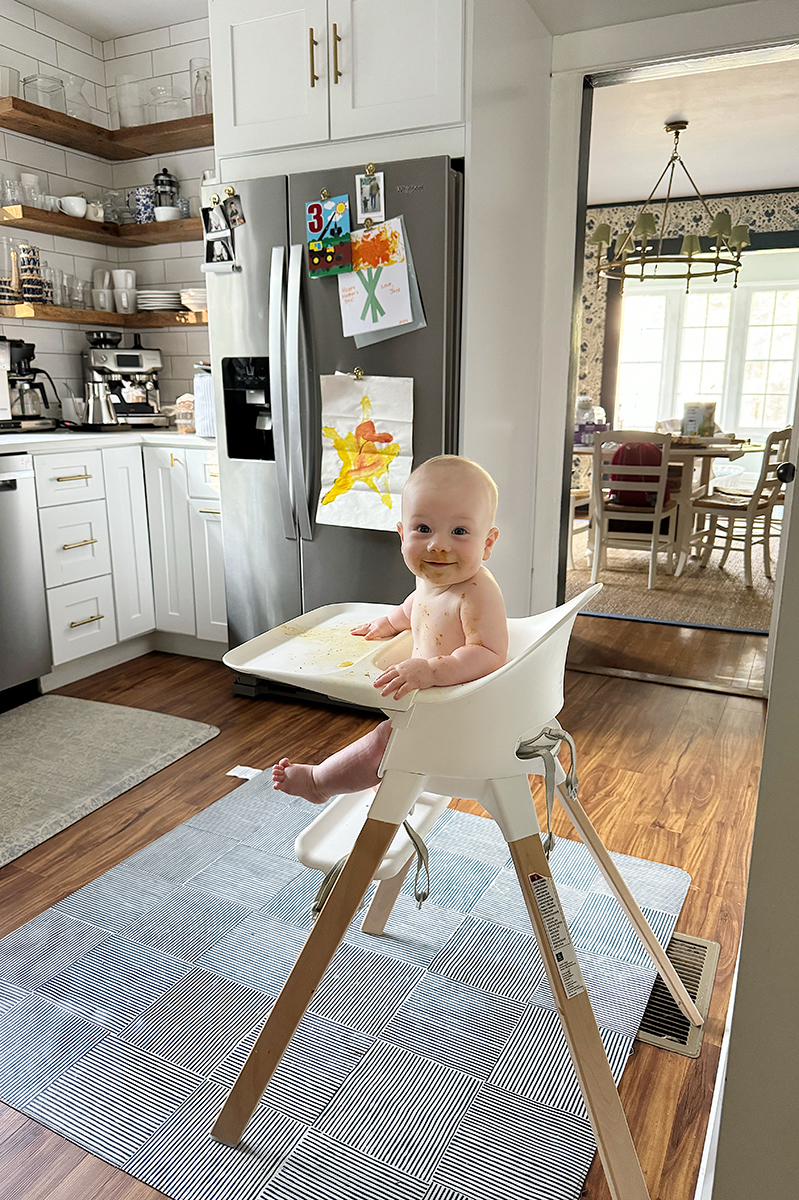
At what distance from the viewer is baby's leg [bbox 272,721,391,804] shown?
137 centimetres

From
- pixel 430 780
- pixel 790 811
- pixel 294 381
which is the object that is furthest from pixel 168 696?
pixel 790 811

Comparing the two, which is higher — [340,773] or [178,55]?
[178,55]

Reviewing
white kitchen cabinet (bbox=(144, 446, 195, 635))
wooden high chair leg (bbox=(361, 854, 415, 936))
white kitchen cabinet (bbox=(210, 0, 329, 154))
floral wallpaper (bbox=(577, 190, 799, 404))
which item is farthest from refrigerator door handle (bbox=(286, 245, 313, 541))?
floral wallpaper (bbox=(577, 190, 799, 404))

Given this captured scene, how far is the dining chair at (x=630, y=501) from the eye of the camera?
4.69 meters

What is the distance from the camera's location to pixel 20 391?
11.3 ft

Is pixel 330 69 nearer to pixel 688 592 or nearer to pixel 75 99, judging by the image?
pixel 75 99

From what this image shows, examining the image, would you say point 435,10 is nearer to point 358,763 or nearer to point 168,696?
point 358,763

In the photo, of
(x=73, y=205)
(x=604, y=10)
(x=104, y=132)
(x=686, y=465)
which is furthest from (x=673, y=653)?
(x=104, y=132)

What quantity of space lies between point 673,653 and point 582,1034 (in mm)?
2813

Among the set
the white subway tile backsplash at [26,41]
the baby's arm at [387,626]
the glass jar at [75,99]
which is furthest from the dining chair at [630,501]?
the baby's arm at [387,626]

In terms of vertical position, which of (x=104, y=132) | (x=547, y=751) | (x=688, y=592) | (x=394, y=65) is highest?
(x=104, y=132)

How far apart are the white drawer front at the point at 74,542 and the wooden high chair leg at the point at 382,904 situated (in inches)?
74.5

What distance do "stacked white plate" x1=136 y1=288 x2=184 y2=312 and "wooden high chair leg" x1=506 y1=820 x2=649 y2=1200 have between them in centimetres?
336

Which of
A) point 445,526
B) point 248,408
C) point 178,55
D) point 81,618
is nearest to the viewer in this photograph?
point 445,526
